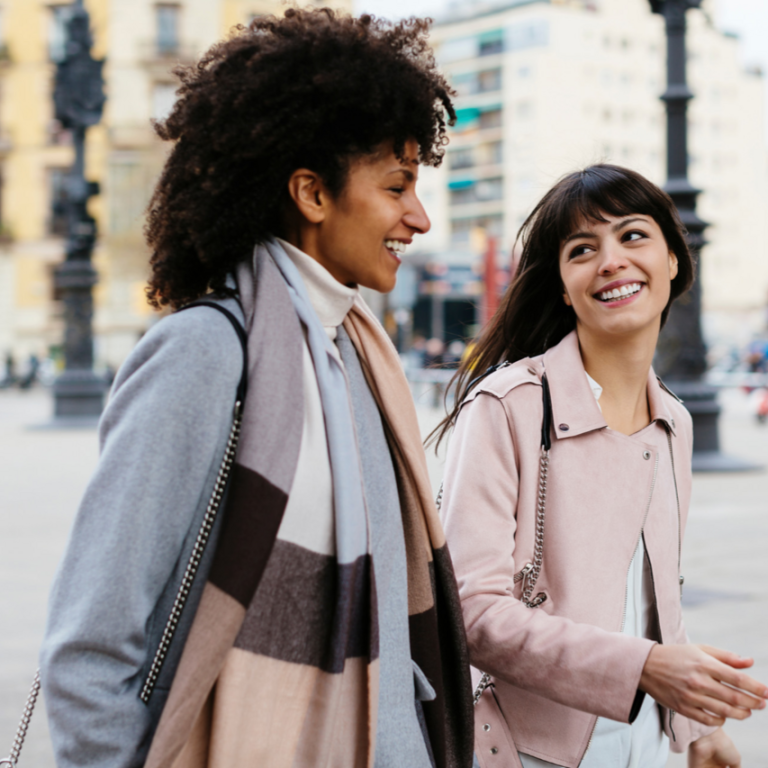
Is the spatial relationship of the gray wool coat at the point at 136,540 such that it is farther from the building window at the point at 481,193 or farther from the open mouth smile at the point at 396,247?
the building window at the point at 481,193

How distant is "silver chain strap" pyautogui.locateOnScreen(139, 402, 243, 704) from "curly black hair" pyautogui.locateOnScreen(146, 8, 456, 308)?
0.30 m

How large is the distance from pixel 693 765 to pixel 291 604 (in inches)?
43.9

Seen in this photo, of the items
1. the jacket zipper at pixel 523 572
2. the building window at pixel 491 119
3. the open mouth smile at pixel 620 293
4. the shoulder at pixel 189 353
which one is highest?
the building window at pixel 491 119

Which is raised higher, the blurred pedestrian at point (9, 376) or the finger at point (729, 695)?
the finger at point (729, 695)

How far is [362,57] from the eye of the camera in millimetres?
1608

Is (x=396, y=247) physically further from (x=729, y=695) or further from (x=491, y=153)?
(x=491, y=153)

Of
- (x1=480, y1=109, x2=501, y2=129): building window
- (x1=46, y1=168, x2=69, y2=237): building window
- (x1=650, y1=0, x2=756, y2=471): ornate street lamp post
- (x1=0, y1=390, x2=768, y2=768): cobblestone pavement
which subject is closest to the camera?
(x1=0, y1=390, x2=768, y2=768): cobblestone pavement

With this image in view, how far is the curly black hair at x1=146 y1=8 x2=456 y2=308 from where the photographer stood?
1548 millimetres

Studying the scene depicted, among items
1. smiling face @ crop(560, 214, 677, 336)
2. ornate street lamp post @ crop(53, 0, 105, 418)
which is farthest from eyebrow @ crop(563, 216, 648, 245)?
ornate street lamp post @ crop(53, 0, 105, 418)

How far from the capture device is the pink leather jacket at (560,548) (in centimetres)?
176

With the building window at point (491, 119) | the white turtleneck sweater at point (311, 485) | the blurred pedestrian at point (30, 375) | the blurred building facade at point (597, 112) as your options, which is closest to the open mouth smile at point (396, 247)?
the white turtleneck sweater at point (311, 485)

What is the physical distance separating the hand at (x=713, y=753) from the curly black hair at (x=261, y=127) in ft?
4.34

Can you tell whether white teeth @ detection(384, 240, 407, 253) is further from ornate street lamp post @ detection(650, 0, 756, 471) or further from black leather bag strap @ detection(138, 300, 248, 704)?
ornate street lamp post @ detection(650, 0, 756, 471)

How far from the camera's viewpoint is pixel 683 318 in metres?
9.98
